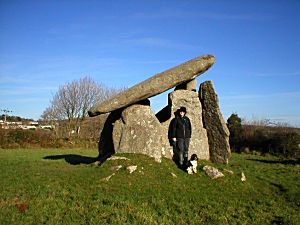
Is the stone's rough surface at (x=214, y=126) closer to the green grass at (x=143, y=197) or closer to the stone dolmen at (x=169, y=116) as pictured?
the stone dolmen at (x=169, y=116)

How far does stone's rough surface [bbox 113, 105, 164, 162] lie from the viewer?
530 inches

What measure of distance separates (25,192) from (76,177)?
2147 millimetres

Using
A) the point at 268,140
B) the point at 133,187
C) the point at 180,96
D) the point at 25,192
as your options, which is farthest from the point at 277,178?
the point at 268,140

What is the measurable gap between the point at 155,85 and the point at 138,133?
2159 mm

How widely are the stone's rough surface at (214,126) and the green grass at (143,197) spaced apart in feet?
5.55

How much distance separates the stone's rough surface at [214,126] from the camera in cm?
1491

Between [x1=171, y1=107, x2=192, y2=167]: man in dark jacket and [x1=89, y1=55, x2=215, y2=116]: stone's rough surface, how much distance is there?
154 cm

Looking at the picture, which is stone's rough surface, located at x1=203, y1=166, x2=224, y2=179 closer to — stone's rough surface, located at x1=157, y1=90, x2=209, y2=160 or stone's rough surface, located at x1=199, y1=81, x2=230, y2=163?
stone's rough surface, located at x1=157, y1=90, x2=209, y2=160

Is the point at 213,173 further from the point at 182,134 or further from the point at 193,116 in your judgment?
the point at 193,116

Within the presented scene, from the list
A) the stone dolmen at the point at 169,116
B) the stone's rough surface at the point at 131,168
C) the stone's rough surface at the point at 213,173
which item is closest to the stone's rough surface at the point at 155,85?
the stone dolmen at the point at 169,116

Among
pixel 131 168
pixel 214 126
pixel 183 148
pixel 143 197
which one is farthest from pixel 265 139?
pixel 143 197

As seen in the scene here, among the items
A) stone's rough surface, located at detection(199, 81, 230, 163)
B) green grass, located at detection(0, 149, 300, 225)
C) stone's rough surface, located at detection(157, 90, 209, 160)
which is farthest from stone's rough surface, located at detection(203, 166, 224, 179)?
stone's rough surface, located at detection(199, 81, 230, 163)

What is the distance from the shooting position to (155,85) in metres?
13.9

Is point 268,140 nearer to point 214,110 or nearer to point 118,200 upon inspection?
point 214,110
